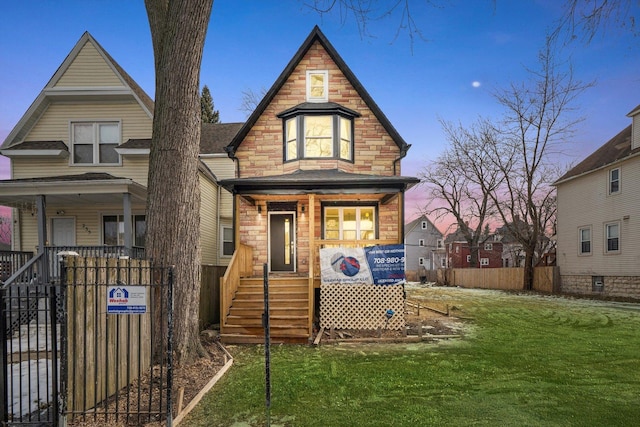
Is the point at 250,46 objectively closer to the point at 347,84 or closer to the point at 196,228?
the point at 347,84

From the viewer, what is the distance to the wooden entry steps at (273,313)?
917 centimetres

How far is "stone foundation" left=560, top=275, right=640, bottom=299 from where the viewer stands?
59.7 feet

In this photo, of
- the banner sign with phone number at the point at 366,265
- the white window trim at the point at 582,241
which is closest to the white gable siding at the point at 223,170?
the banner sign with phone number at the point at 366,265

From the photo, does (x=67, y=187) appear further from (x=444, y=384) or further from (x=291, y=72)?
(x=444, y=384)

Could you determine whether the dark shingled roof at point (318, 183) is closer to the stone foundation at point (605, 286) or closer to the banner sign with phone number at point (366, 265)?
the banner sign with phone number at point (366, 265)

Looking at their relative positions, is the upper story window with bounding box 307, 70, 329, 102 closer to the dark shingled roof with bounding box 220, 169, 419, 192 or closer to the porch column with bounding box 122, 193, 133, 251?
the dark shingled roof with bounding box 220, 169, 419, 192

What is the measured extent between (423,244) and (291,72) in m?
48.1

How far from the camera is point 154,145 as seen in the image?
6.97m

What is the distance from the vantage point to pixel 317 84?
566 inches

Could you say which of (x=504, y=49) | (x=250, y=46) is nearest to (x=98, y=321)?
(x=504, y=49)

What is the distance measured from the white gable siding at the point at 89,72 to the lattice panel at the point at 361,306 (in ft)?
38.0

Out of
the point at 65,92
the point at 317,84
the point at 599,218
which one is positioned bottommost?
the point at 599,218

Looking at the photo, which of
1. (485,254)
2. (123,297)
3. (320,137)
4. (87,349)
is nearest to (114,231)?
(320,137)

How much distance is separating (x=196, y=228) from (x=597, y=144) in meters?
26.0
